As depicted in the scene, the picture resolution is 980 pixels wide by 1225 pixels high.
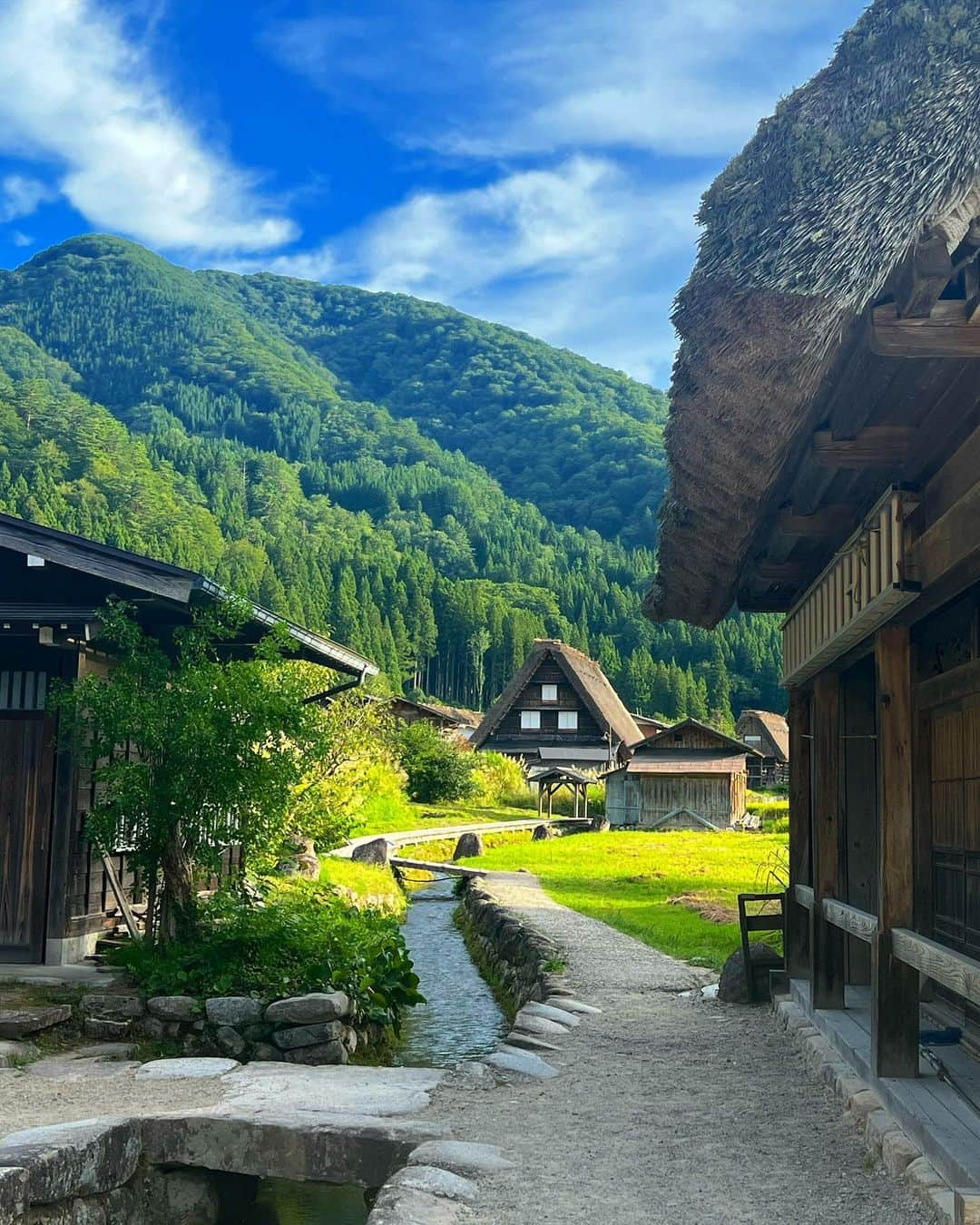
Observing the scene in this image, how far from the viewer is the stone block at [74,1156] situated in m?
5.95

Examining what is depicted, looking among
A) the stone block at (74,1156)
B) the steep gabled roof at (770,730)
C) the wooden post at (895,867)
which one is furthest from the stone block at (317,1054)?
the steep gabled roof at (770,730)

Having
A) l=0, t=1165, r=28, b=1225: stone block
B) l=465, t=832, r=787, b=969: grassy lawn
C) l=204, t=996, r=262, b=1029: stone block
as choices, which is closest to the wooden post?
l=0, t=1165, r=28, b=1225: stone block

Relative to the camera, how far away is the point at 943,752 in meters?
8.09

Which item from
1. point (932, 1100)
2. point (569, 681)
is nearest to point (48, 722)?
point (932, 1100)

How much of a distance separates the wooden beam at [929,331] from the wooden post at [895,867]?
101 inches

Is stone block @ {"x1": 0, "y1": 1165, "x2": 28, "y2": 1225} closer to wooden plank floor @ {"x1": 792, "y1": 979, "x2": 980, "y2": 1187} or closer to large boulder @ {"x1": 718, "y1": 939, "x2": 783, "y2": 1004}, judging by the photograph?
wooden plank floor @ {"x1": 792, "y1": 979, "x2": 980, "y2": 1187}

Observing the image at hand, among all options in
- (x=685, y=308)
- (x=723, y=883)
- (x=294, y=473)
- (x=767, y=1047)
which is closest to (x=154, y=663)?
(x=767, y=1047)

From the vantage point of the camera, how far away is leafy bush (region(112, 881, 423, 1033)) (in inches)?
399

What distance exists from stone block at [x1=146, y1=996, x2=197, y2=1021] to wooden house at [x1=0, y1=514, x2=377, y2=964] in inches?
74.0

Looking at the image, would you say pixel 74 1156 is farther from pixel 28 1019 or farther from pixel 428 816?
pixel 428 816

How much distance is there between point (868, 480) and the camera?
7316 millimetres

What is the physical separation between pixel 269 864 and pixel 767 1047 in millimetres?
6461

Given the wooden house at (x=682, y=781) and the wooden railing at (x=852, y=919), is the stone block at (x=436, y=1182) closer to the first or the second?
the wooden railing at (x=852, y=919)

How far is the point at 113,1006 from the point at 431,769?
40704 millimetres
